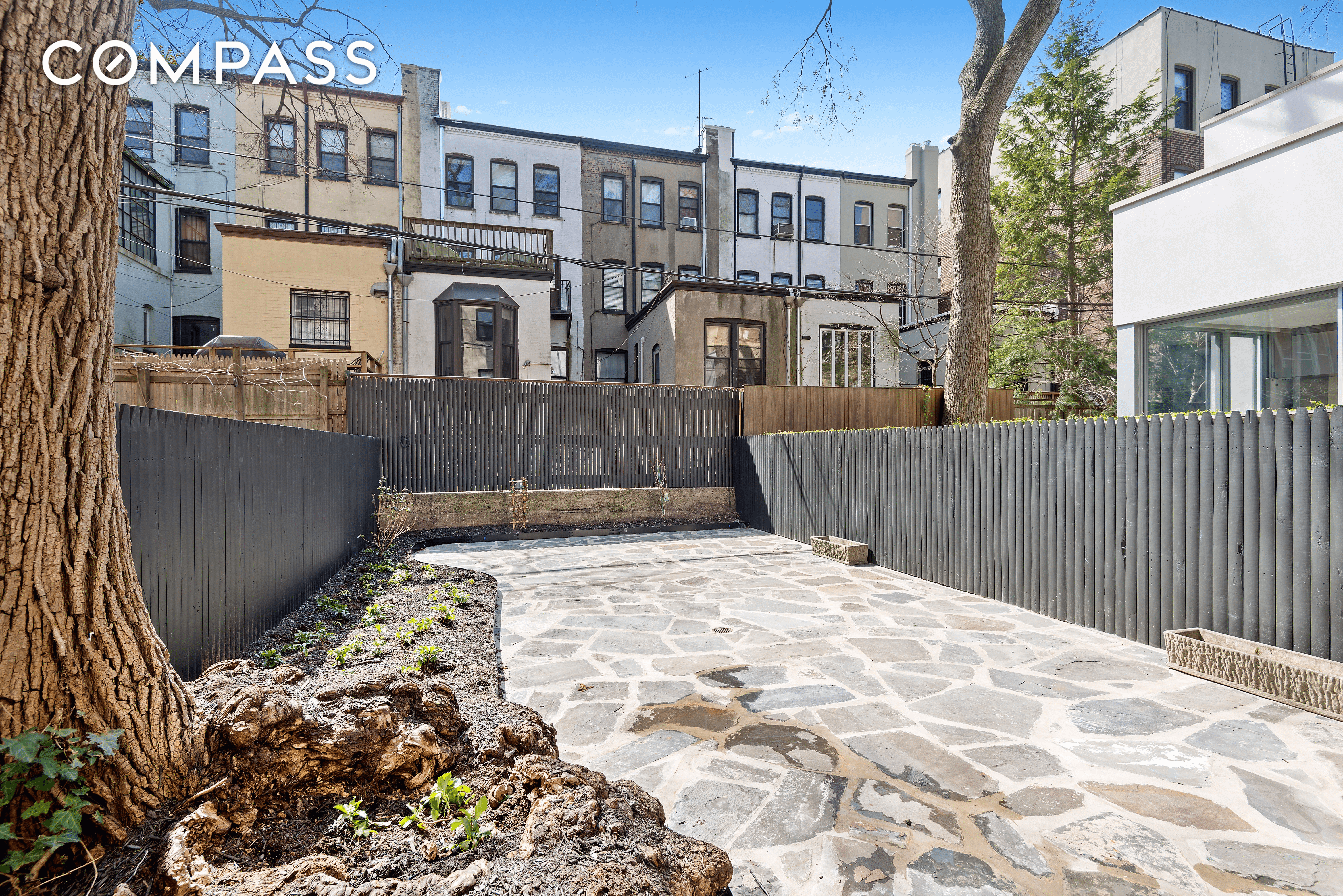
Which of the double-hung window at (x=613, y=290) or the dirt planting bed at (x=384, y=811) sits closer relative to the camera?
the dirt planting bed at (x=384, y=811)

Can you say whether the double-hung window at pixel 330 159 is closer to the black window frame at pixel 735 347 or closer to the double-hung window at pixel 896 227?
the black window frame at pixel 735 347

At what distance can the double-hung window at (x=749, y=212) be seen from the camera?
81.4 feet

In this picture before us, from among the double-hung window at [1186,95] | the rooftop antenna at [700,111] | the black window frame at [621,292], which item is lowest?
Answer: the black window frame at [621,292]

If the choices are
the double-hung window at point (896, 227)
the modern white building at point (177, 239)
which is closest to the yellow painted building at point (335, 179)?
the modern white building at point (177, 239)

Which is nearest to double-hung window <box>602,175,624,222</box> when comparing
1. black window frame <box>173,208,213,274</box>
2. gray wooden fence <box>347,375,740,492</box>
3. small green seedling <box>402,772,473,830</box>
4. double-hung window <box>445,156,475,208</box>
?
double-hung window <box>445,156,475,208</box>

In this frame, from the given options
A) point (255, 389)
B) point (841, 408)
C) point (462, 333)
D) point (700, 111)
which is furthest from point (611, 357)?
point (255, 389)

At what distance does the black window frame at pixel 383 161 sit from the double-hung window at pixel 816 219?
14941mm

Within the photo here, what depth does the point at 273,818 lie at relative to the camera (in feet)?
6.81

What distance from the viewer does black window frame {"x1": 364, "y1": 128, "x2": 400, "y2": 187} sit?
793 inches

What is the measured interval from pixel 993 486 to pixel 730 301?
1233cm

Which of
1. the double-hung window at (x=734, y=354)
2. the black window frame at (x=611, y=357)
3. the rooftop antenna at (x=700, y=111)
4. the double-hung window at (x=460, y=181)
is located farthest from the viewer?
the rooftop antenna at (x=700, y=111)

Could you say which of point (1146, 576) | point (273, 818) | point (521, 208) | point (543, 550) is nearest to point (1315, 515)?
point (1146, 576)

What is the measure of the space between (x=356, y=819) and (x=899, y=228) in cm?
2873

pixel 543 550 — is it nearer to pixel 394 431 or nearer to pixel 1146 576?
pixel 394 431
